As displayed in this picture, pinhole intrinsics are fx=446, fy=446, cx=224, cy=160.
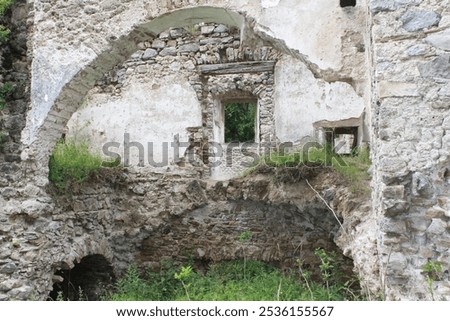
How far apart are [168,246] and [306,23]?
4034 millimetres

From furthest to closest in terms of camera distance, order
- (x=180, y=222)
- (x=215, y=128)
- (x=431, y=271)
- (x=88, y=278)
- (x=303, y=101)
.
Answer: (x=215, y=128) < (x=303, y=101) < (x=180, y=222) < (x=88, y=278) < (x=431, y=271)

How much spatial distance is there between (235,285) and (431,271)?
9.70ft

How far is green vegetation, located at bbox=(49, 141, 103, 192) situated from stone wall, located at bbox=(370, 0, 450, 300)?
11.5 ft

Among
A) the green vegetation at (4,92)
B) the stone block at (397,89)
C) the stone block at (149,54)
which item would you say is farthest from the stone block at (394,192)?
the stone block at (149,54)

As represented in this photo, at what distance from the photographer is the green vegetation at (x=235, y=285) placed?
15.2 feet

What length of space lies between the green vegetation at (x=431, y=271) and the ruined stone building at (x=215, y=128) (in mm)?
41

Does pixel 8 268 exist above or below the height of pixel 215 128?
below

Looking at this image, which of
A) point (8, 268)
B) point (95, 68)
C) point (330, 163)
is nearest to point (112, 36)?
point (95, 68)

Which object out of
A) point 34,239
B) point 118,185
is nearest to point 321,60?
point 34,239

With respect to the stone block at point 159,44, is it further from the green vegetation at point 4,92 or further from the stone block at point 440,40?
the stone block at point 440,40

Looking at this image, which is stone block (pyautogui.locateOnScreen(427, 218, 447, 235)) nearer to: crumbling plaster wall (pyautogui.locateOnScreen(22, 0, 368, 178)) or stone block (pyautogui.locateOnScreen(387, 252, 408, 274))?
stone block (pyautogui.locateOnScreen(387, 252, 408, 274))

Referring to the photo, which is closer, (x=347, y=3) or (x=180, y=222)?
(x=347, y=3)

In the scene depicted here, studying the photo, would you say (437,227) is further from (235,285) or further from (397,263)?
(235,285)

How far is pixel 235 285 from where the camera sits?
5.27 metres
